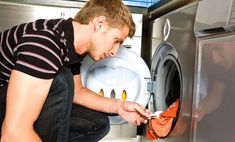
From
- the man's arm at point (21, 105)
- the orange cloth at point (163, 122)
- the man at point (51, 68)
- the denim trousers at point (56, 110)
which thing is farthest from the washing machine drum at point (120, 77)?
the man's arm at point (21, 105)

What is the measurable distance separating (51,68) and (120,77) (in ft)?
2.66

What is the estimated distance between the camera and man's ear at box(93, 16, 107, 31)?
1.10 metres

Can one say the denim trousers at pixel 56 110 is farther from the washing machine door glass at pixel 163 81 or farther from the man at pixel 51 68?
the washing machine door glass at pixel 163 81

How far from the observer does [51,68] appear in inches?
37.3

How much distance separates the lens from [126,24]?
3.74ft

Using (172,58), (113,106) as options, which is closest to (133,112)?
(113,106)

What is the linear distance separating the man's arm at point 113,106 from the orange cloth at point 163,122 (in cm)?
8

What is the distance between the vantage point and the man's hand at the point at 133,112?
1.31m

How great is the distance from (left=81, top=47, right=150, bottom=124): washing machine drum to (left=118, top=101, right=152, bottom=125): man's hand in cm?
27

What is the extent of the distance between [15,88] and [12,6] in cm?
87

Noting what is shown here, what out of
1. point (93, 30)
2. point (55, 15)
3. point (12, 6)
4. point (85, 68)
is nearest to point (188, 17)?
point (93, 30)

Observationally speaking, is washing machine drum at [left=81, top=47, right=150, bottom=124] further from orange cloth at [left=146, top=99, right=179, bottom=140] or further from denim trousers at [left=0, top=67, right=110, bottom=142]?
denim trousers at [left=0, top=67, right=110, bottom=142]

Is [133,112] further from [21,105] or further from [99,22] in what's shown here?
[21,105]

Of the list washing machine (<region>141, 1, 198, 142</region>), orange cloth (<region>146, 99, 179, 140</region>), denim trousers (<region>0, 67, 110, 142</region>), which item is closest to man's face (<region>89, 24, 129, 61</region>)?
denim trousers (<region>0, 67, 110, 142</region>)
